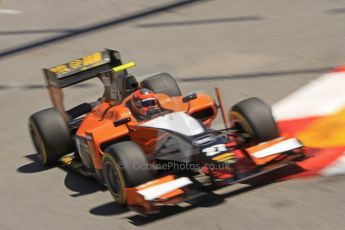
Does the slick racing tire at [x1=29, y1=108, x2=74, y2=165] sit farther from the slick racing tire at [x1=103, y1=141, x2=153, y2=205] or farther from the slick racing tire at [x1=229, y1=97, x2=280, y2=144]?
the slick racing tire at [x1=229, y1=97, x2=280, y2=144]

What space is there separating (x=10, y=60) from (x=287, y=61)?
5136mm

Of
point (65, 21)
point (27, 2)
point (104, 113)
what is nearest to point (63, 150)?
point (104, 113)

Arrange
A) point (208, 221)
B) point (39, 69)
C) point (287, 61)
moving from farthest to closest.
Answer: point (39, 69)
point (287, 61)
point (208, 221)

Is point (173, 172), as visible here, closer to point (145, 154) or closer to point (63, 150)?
point (145, 154)

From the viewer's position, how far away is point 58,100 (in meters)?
10.2

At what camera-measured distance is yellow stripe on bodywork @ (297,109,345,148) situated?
29.8 feet

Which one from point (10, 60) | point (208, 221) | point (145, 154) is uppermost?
point (10, 60)

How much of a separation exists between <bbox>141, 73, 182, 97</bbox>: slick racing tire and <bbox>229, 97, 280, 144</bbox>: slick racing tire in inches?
47.2

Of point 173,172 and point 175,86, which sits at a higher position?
point 175,86

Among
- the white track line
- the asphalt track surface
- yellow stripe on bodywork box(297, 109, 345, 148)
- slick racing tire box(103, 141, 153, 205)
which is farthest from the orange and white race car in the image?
the white track line

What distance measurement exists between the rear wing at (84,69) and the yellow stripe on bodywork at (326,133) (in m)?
2.45

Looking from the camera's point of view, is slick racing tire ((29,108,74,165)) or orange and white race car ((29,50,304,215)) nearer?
orange and white race car ((29,50,304,215))

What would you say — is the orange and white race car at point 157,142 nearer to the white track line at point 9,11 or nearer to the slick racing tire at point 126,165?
the slick racing tire at point 126,165

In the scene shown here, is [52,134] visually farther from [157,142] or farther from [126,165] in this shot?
[126,165]
